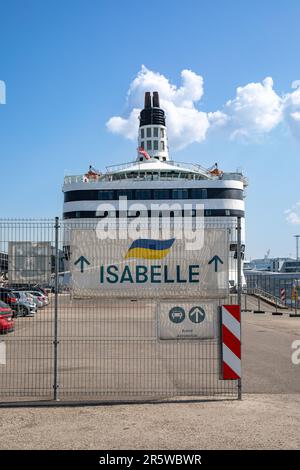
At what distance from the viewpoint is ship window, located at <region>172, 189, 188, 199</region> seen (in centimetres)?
4900

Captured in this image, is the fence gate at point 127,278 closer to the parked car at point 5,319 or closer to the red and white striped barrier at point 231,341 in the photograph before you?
the red and white striped barrier at point 231,341

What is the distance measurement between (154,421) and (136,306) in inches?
125

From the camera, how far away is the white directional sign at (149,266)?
8.00m

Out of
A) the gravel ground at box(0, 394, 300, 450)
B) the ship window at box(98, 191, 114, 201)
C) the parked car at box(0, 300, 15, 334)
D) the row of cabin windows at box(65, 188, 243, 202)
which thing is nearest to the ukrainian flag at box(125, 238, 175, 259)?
the gravel ground at box(0, 394, 300, 450)

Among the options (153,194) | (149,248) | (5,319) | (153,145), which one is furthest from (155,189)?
(149,248)

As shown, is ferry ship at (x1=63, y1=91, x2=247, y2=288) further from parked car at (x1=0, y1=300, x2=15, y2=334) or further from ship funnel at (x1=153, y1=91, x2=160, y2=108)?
parked car at (x1=0, y1=300, x2=15, y2=334)

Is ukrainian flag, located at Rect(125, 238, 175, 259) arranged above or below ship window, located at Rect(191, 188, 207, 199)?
below

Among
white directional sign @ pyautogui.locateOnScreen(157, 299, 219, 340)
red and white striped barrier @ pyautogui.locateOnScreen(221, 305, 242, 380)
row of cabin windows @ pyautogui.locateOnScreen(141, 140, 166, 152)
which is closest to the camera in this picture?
red and white striped barrier @ pyautogui.locateOnScreen(221, 305, 242, 380)

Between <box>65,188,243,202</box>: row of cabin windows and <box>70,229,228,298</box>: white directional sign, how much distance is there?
40775mm

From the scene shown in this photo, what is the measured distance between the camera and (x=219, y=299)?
807 centimetres

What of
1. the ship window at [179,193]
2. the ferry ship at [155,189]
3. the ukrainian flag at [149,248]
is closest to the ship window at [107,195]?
the ferry ship at [155,189]

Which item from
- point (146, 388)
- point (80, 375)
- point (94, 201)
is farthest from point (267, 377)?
point (94, 201)

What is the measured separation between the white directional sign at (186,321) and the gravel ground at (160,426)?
101cm

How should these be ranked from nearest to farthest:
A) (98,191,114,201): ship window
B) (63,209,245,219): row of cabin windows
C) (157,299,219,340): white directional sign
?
1. (157,299,219,340): white directional sign
2. (63,209,245,219): row of cabin windows
3. (98,191,114,201): ship window
